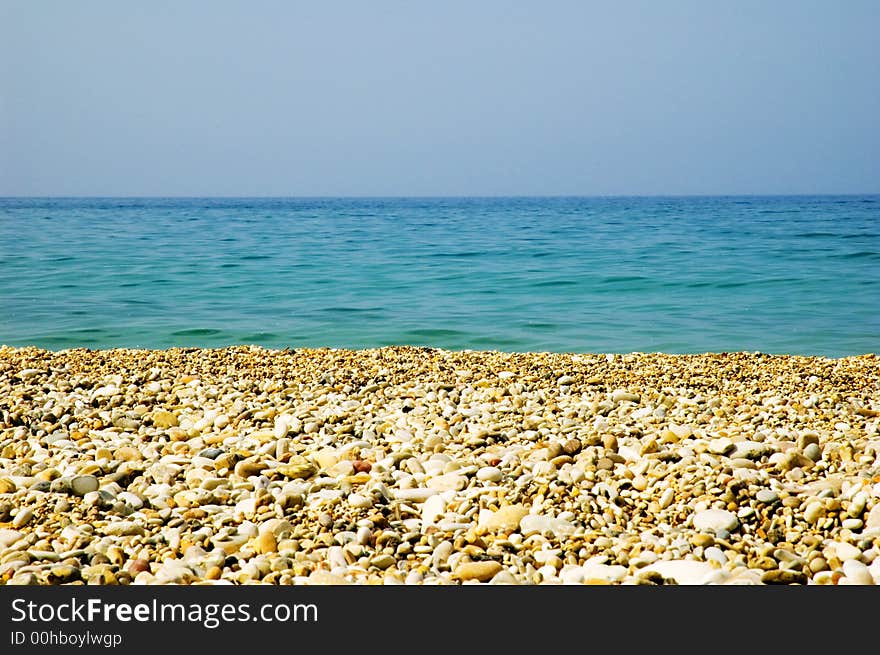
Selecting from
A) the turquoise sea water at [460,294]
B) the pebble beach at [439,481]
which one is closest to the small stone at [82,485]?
the pebble beach at [439,481]

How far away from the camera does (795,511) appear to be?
11.1 ft

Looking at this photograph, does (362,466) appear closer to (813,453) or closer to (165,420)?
(165,420)

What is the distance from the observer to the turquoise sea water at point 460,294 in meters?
9.91

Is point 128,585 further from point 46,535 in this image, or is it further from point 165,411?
point 165,411

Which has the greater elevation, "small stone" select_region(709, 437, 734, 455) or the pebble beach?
"small stone" select_region(709, 437, 734, 455)

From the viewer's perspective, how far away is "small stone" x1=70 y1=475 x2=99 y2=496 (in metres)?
3.66

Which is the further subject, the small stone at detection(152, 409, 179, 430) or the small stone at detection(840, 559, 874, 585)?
the small stone at detection(152, 409, 179, 430)

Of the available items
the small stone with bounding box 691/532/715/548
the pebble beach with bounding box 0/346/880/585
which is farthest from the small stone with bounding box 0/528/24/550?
the small stone with bounding box 691/532/715/548

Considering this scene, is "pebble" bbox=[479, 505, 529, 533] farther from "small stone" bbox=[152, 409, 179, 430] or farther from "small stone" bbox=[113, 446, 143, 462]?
"small stone" bbox=[152, 409, 179, 430]

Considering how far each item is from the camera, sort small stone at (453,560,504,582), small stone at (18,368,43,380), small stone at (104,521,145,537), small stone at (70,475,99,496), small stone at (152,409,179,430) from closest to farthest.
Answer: small stone at (453,560,504,582)
small stone at (104,521,145,537)
small stone at (70,475,99,496)
small stone at (152,409,179,430)
small stone at (18,368,43,380)

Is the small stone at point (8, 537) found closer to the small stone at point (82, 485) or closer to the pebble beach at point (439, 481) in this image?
the pebble beach at point (439, 481)

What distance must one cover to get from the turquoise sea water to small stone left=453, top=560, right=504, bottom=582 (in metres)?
6.36

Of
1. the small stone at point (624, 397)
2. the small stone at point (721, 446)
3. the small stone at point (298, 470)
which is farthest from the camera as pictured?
the small stone at point (624, 397)

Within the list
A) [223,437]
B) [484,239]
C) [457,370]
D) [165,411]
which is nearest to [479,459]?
[223,437]
